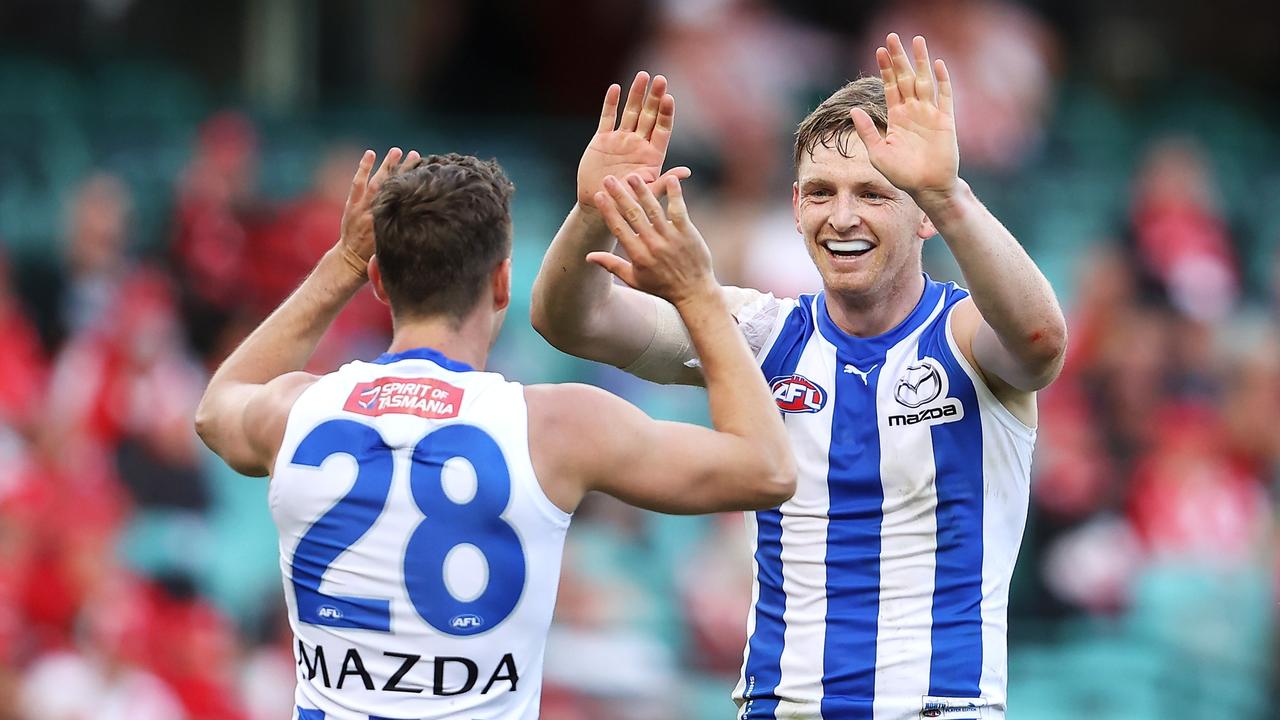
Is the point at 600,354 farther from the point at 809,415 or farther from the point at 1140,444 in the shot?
the point at 1140,444

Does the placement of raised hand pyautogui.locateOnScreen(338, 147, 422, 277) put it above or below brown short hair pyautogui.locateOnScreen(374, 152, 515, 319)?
above

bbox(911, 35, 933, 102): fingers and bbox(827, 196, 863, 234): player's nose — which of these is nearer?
bbox(911, 35, 933, 102): fingers

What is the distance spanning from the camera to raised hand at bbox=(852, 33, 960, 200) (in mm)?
3762

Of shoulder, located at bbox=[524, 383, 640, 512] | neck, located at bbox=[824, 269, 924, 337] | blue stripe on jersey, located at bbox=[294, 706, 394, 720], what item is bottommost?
blue stripe on jersey, located at bbox=[294, 706, 394, 720]

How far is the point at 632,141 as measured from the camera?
13.2 feet

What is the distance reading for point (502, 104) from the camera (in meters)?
13.2

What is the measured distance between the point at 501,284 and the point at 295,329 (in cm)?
67

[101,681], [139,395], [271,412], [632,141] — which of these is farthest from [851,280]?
[139,395]

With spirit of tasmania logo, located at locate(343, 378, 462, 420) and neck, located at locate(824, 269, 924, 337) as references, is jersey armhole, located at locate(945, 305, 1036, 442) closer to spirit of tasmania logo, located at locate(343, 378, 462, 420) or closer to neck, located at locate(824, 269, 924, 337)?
neck, located at locate(824, 269, 924, 337)

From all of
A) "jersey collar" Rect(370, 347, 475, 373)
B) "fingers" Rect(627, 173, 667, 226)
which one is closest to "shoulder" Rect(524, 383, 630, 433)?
"jersey collar" Rect(370, 347, 475, 373)

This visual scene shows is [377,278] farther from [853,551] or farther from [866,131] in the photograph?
[853,551]

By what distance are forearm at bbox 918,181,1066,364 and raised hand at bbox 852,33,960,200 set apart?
54mm

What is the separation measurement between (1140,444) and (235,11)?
7.28 m

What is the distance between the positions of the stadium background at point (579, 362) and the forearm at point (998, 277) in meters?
5.42
